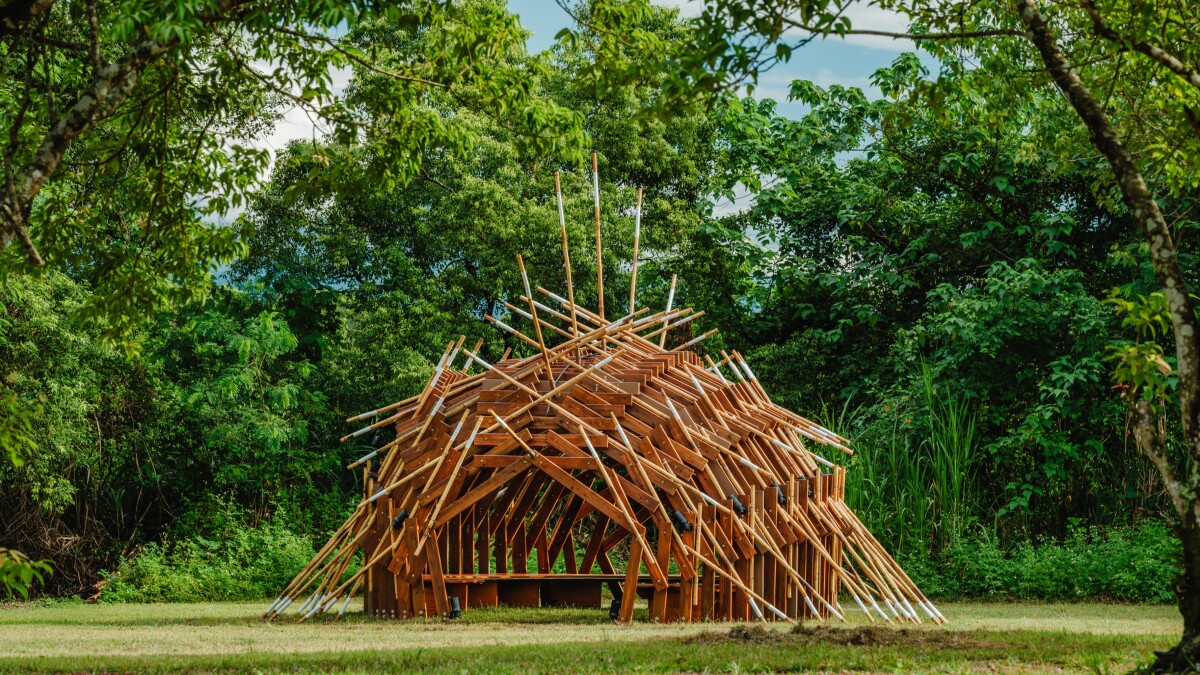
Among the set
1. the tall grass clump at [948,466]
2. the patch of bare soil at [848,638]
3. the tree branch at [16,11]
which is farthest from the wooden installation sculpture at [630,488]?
the tree branch at [16,11]

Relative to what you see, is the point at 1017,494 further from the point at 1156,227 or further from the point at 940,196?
the point at 1156,227

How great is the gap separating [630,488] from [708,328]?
47.3 ft

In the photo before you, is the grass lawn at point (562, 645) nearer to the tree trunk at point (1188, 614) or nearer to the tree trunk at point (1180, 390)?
the tree trunk at point (1188, 614)

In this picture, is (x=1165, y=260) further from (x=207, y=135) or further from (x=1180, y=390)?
(x=207, y=135)

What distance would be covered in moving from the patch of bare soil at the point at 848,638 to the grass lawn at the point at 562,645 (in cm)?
2

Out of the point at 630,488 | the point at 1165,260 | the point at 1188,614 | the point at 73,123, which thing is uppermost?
the point at 73,123

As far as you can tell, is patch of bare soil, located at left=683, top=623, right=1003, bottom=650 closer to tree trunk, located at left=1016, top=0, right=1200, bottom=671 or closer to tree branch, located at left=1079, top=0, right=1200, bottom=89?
tree trunk, located at left=1016, top=0, right=1200, bottom=671

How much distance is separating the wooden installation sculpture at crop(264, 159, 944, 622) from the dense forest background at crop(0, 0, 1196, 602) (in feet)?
14.3

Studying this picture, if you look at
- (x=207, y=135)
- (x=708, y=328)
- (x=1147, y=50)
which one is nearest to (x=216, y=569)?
(x=207, y=135)

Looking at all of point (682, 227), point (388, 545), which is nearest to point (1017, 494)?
point (682, 227)

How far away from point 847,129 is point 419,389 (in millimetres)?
9369

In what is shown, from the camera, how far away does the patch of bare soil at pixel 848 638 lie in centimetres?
1071

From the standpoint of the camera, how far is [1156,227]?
8.82 meters

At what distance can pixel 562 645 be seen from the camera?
1088cm
